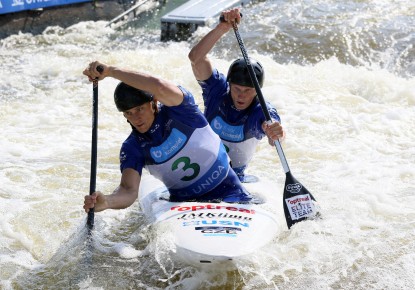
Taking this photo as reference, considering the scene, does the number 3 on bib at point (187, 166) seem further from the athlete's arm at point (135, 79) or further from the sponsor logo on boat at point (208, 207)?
the athlete's arm at point (135, 79)

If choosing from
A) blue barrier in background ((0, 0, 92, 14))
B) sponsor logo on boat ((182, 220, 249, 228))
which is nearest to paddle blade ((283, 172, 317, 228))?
sponsor logo on boat ((182, 220, 249, 228))

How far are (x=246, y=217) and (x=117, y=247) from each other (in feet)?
3.87

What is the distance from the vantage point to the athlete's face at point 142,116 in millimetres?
3988

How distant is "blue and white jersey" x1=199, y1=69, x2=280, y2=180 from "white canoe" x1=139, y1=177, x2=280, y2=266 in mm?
681

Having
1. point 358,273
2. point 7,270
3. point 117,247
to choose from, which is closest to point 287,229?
point 358,273

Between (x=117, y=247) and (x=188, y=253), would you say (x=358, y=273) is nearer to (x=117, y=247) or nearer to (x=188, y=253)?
(x=188, y=253)

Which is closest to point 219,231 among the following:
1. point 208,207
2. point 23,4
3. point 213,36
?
point 208,207

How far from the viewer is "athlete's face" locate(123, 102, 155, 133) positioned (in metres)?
3.99

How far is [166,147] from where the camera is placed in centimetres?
420

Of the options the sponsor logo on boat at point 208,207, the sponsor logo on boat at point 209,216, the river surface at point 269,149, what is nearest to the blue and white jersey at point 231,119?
the river surface at point 269,149

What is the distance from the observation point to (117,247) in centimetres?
484

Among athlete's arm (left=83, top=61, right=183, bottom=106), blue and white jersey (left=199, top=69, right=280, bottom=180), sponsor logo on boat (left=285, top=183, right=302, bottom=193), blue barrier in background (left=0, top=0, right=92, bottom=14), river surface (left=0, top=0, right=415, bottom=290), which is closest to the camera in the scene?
athlete's arm (left=83, top=61, right=183, bottom=106)

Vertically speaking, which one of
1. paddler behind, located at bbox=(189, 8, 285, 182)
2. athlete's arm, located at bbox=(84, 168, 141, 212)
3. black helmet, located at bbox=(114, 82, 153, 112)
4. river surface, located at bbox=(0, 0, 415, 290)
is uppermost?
black helmet, located at bbox=(114, 82, 153, 112)

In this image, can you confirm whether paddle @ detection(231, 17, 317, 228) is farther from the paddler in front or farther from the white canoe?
the paddler in front
